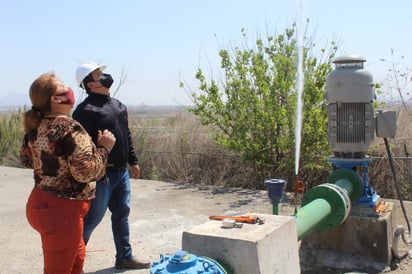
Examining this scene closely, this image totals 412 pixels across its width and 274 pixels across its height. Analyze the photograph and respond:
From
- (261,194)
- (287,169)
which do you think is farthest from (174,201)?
(287,169)

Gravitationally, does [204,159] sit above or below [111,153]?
below

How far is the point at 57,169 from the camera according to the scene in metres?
2.51

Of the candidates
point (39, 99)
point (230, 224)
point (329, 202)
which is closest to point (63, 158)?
point (39, 99)

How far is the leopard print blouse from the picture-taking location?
8.08 feet

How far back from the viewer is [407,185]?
22.1 feet

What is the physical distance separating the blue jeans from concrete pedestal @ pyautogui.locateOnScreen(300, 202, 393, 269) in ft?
5.33

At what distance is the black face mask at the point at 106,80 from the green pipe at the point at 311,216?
164 cm

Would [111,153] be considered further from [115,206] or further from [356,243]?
[356,243]

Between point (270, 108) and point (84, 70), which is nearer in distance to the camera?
point (84, 70)

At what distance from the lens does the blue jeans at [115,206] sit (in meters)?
3.42

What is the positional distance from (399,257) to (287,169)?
3.18 meters

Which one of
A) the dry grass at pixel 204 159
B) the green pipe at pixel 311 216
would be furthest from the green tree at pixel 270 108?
the green pipe at pixel 311 216

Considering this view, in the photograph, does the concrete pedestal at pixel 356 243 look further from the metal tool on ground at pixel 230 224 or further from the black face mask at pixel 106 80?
the black face mask at pixel 106 80

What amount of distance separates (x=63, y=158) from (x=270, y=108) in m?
4.74
